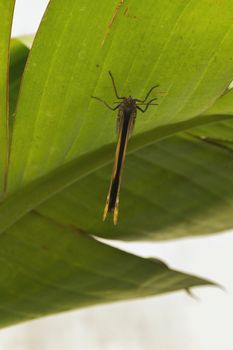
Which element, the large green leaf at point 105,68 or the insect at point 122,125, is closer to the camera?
the large green leaf at point 105,68

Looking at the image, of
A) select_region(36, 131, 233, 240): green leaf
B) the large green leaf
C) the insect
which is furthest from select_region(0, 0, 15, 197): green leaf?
select_region(36, 131, 233, 240): green leaf

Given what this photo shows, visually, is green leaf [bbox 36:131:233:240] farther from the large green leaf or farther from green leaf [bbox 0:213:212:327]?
the large green leaf

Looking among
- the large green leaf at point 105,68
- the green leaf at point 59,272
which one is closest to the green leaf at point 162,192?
the green leaf at point 59,272

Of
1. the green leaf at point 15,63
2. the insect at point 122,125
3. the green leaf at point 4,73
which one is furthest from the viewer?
the green leaf at point 15,63

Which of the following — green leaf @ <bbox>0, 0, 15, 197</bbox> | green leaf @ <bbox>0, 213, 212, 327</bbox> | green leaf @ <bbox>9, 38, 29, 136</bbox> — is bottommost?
green leaf @ <bbox>0, 213, 212, 327</bbox>

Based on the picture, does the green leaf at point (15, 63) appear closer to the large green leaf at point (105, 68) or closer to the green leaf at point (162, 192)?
the large green leaf at point (105, 68)
